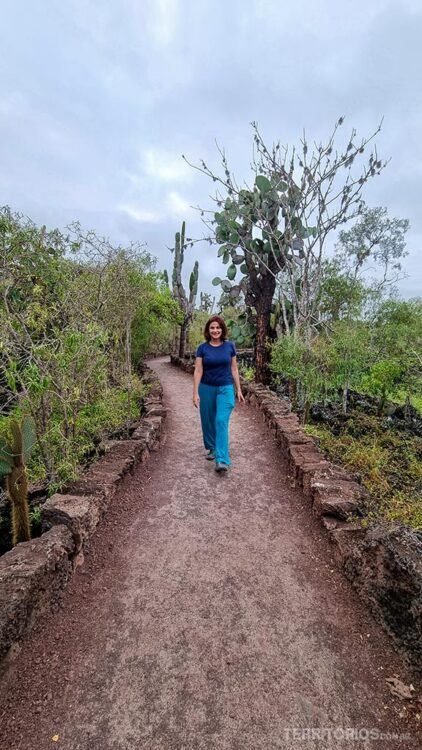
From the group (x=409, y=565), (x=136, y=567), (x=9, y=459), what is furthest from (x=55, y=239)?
(x=409, y=565)

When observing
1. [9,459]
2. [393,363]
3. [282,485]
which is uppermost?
[393,363]

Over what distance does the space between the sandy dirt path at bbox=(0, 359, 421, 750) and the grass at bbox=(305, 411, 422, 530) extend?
39.9 inches

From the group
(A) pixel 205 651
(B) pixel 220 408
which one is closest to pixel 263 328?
(B) pixel 220 408

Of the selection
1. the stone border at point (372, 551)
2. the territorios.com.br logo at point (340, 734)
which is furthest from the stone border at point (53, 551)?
the stone border at point (372, 551)

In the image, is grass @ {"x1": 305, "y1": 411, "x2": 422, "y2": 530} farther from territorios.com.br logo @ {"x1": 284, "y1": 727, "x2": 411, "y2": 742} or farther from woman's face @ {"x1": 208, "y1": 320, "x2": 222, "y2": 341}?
woman's face @ {"x1": 208, "y1": 320, "x2": 222, "y2": 341}

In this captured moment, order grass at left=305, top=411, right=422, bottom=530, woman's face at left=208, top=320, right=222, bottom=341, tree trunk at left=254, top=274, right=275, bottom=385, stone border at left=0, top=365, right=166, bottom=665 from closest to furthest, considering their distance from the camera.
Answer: stone border at left=0, top=365, right=166, bottom=665, grass at left=305, top=411, right=422, bottom=530, woman's face at left=208, top=320, right=222, bottom=341, tree trunk at left=254, top=274, right=275, bottom=385

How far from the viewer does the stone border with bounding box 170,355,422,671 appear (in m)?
1.91

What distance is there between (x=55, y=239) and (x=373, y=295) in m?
8.02

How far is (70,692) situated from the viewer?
172cm

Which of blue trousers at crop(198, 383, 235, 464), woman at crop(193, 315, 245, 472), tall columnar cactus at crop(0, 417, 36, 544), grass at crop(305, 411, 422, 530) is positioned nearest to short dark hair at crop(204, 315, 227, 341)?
woman at crop(193, 315, 245, 472)

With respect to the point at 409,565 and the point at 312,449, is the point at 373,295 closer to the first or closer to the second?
the point at 312,449

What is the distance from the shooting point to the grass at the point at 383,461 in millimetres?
3453

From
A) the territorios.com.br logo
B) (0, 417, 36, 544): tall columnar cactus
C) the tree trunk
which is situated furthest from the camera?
the tree trunk

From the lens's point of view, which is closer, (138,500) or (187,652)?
(187,652)
